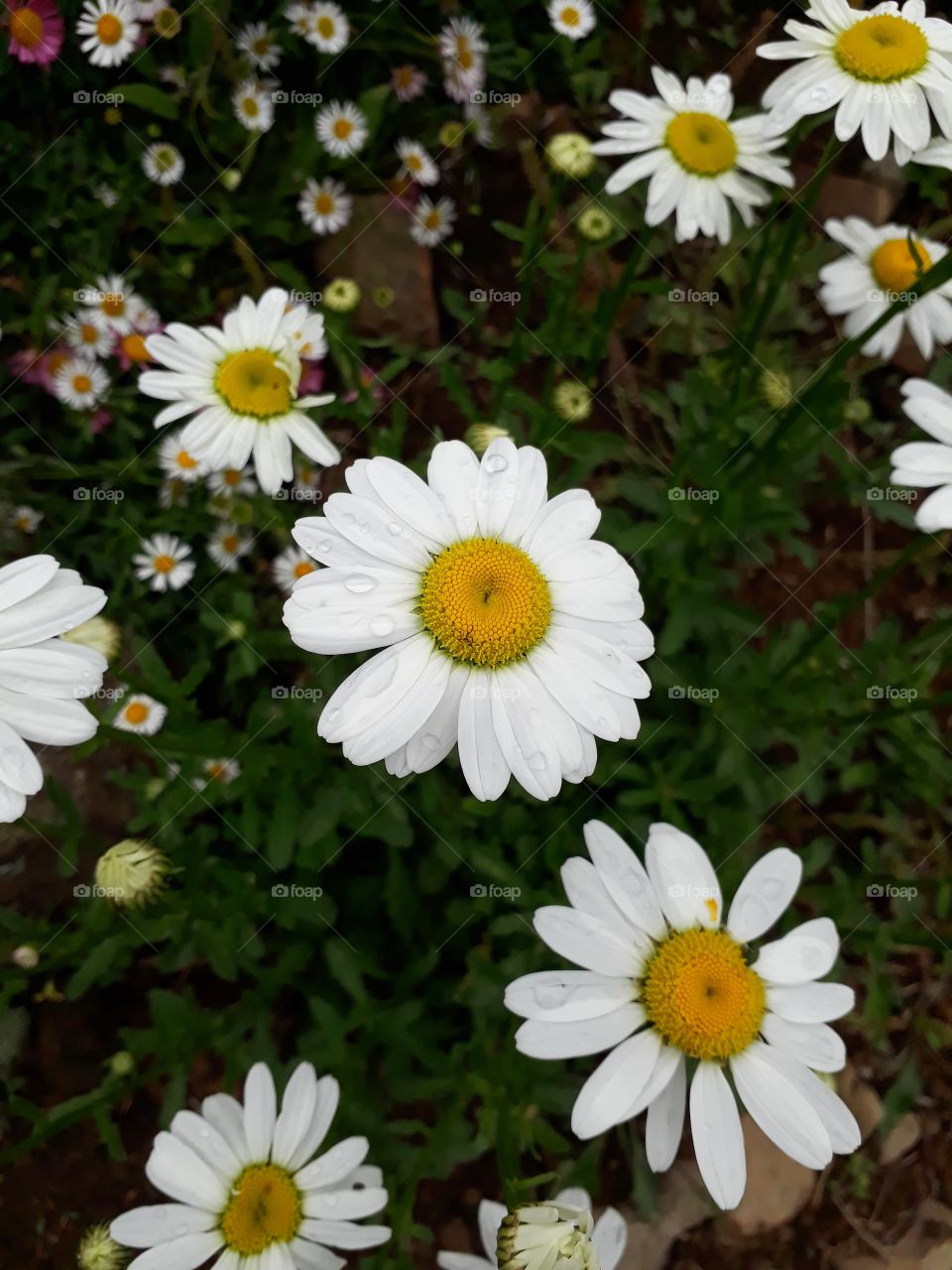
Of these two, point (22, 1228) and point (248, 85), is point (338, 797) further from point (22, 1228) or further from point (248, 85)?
point (248, 85)

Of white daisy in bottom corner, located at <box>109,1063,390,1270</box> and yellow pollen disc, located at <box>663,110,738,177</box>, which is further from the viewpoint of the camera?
yellow pollen disc, located at <box>663,110,738,177</box>

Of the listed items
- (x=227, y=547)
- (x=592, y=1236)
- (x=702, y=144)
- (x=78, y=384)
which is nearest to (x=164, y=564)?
(x=227, y=547)

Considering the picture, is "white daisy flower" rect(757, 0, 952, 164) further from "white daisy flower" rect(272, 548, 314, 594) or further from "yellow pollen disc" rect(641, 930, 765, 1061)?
"white daisy flower" rect(272, 548, 314, 594)

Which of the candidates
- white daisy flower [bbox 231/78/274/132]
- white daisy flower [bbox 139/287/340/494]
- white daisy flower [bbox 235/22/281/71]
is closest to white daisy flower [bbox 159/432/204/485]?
white daisy flower [bbox 139/287/340/494]

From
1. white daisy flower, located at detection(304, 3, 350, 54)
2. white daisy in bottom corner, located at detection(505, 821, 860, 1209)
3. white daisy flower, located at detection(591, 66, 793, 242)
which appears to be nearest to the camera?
white daisy in bottom corner, located at detection(505, 821, 860, 1209)

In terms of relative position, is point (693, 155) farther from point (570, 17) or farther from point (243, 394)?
point (570, 17)

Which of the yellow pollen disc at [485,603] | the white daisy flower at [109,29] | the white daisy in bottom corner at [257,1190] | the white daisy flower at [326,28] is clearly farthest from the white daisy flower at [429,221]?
the white daisy in bottom corner at [257,1190]
